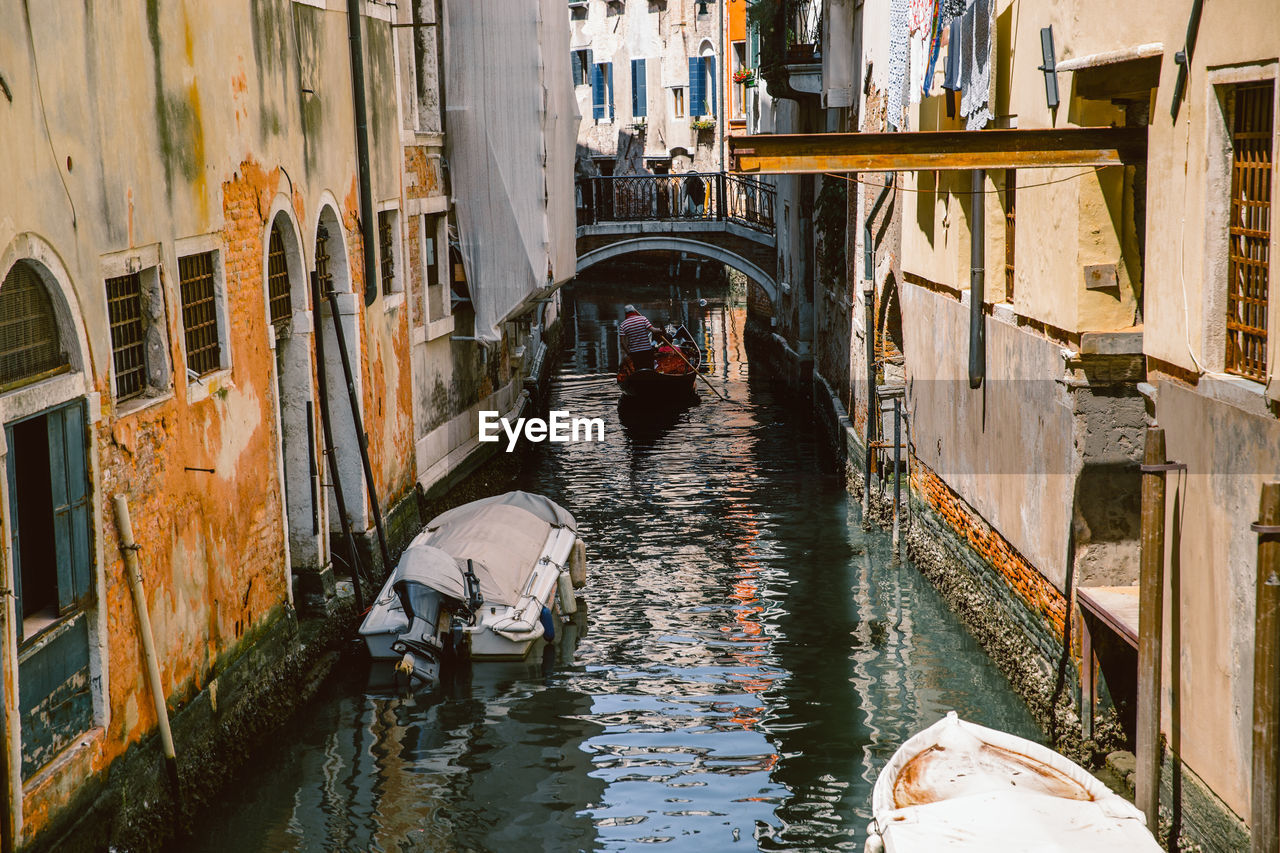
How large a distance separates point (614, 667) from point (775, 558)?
3.03 meters

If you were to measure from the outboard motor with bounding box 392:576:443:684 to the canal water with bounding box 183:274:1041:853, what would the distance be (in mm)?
184

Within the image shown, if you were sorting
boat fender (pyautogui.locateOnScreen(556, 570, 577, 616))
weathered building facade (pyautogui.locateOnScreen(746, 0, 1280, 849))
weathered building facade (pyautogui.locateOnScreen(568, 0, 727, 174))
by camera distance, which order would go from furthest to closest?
weathered building facade (pyautogui.locateOnScreen(568, 0, 727, 174)) < boat fender (pyautogui.locateOnScreen(556, 570, 577, 616)) < weathered building facade (pyautogui.locateOnScreen(746, 0, 1280, 849))

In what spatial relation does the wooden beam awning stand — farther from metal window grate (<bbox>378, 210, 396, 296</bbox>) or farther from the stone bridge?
the stone bridge

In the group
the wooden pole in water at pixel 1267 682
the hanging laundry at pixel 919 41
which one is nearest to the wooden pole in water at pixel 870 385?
the hanging laundry at pixel 919 41

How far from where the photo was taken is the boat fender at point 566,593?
9.89 m

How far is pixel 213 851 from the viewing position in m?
6.35

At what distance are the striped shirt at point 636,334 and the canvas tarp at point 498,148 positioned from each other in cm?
557

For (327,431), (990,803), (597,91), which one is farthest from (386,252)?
(597,91)

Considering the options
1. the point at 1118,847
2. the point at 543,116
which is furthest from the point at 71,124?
the point at 543,116

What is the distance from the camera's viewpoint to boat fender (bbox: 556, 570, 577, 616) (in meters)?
9.89

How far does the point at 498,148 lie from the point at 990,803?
1004cm

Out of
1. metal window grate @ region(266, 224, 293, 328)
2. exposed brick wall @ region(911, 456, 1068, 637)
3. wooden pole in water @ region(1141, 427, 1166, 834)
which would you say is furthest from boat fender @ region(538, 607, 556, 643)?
wooden pole in water @ region(1141, 427, 1166, 834)

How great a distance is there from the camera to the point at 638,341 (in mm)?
20797

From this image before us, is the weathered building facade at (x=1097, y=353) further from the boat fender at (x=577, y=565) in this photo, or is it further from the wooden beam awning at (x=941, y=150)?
the boat fender at (x=577, y=565)
